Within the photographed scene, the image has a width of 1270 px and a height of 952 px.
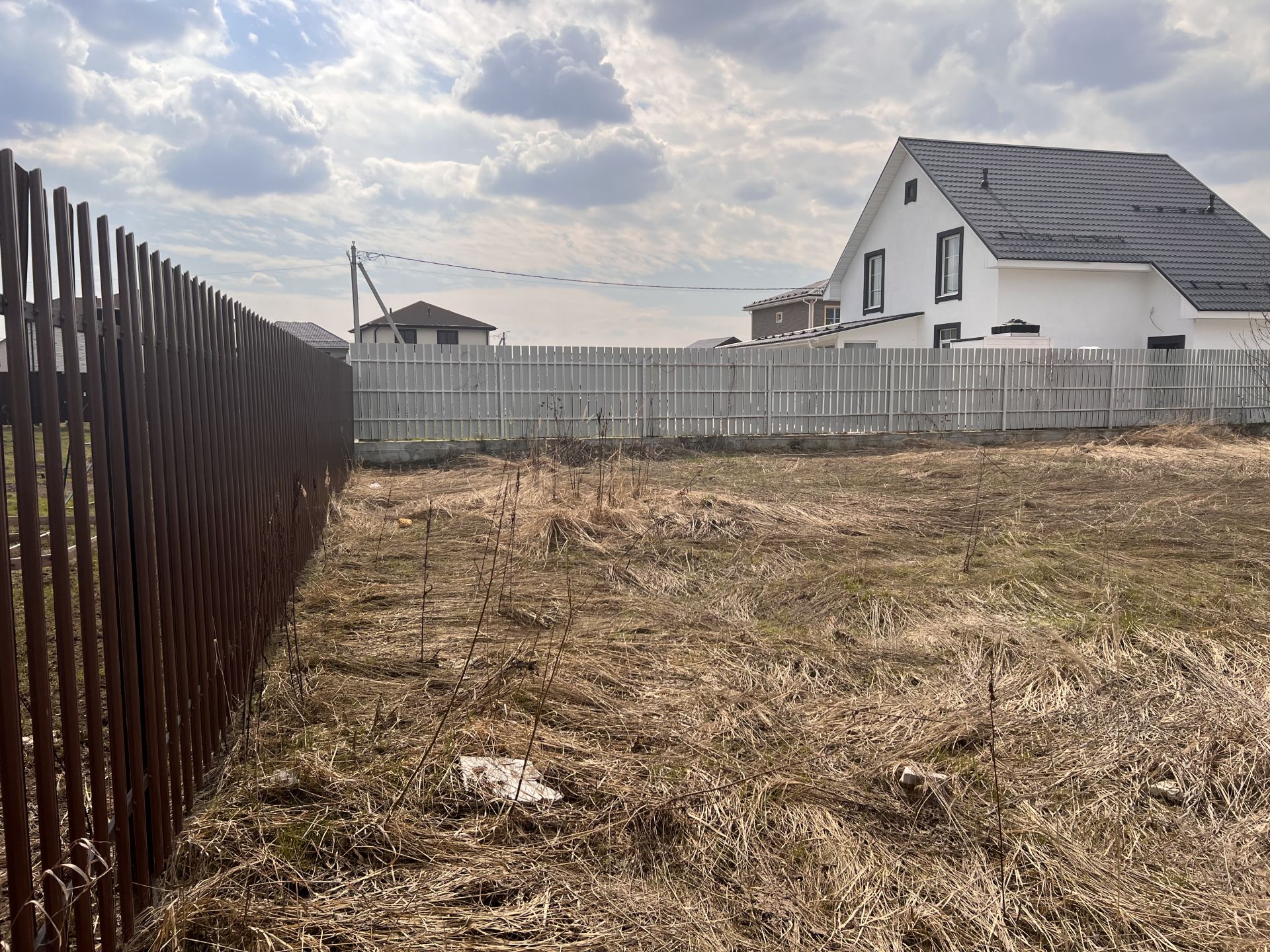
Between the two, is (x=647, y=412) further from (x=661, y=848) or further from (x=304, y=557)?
(x=661, y=848)

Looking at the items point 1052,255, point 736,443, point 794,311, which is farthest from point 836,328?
point 794,311

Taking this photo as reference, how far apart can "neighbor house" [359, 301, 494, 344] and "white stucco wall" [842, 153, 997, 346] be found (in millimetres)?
31053

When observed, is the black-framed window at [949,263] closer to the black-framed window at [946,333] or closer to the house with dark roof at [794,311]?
the black-framed window at [946,333]

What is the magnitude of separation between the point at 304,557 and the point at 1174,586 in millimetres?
5332

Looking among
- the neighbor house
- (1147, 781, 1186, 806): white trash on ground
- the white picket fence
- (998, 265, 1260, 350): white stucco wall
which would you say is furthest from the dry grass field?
the neighbor house

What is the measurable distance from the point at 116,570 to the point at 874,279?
23.6 meters

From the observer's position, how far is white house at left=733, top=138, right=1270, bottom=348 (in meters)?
18.7

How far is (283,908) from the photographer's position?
207 cm

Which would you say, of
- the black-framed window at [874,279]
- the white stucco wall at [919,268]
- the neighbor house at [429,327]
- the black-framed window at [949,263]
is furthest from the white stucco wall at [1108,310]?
the neighbor house at [429,327]

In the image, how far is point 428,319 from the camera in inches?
2089

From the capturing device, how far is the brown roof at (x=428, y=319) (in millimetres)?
51562

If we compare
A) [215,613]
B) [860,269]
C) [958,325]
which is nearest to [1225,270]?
[958,325]

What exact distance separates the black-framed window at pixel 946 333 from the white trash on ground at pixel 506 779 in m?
18.6

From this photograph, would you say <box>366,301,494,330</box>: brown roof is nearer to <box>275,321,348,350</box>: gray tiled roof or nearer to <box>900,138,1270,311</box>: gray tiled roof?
<box>275,321,348,350</box>: gray tiled roof
